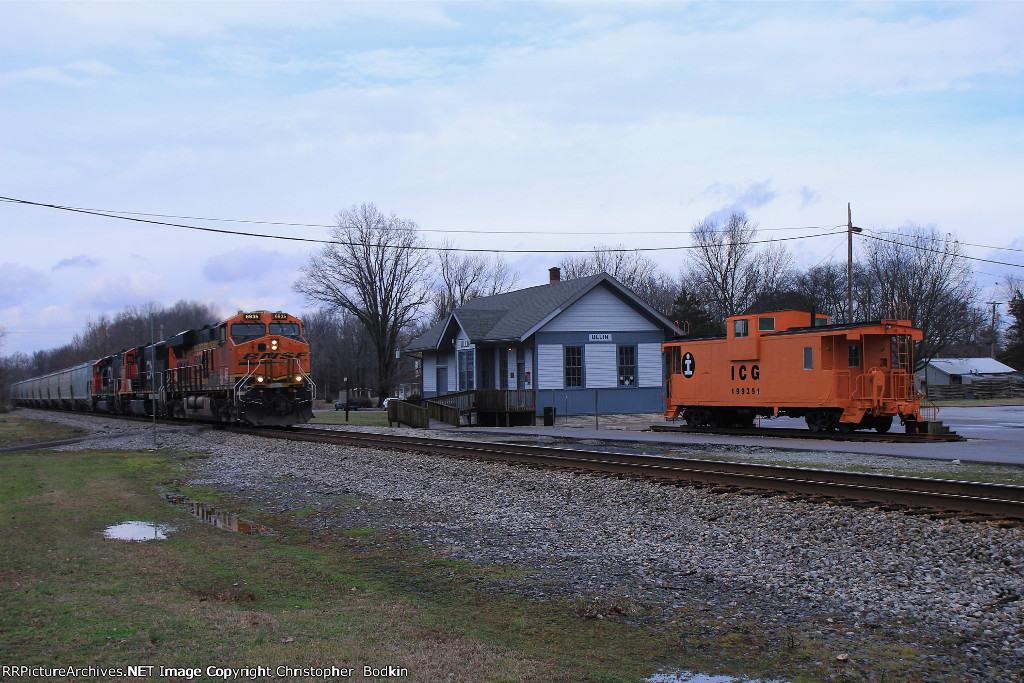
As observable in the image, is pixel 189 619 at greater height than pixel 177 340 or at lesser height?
lesser

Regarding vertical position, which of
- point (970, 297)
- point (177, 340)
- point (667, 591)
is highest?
point (970, 297)

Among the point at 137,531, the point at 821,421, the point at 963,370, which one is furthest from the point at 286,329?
the point at 963,370

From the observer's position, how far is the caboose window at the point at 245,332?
25250mm

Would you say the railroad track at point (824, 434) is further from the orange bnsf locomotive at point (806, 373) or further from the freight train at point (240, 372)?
the freight train at point (240, 372)

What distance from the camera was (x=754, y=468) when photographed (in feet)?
42.9

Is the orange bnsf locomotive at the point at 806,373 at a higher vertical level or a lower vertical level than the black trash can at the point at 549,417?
higher

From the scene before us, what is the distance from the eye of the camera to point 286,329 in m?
26.6

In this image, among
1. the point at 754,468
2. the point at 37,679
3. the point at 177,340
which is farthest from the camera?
the point at 177,340

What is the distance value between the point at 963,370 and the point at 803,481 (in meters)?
79.9

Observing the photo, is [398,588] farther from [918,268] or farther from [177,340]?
[918,268]

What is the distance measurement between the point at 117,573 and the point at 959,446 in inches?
725

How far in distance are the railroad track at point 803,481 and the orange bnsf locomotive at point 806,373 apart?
8.22 m

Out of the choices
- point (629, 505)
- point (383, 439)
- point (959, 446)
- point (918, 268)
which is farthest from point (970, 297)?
point (629, 505)

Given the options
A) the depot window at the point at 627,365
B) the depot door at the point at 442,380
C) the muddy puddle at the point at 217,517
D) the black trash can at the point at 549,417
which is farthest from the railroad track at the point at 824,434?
the depot door at the point at 442,380
